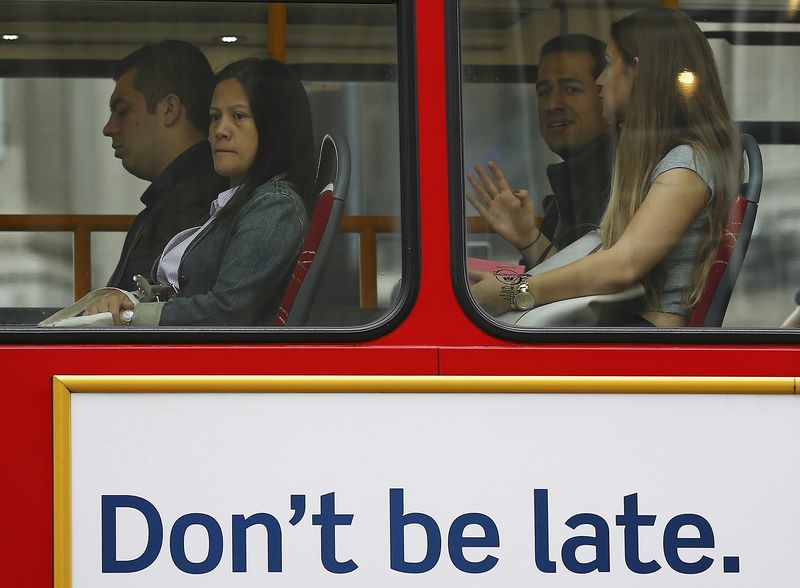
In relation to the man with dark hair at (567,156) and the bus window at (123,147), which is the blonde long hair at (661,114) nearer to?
the man with dark hair at (567,156)

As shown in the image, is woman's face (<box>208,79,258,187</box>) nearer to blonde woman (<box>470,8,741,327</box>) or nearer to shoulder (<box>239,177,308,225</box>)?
shoulder (<box>239,177,308,225</box>)

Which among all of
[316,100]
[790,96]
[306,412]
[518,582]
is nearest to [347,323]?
[306,412]

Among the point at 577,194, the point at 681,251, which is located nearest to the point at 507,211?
the point at 577,194

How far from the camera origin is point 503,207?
2527mm

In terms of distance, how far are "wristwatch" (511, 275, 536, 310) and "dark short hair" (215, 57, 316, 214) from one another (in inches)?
Result: 20.1

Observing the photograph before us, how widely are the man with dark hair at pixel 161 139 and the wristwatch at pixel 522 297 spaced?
0.74m

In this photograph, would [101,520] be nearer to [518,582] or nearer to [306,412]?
[306,412]

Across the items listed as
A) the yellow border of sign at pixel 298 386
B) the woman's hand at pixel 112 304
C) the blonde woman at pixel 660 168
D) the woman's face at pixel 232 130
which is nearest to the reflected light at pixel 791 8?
the blonde woman at pixel 660 168

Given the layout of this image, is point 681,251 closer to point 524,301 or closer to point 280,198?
point 524,301

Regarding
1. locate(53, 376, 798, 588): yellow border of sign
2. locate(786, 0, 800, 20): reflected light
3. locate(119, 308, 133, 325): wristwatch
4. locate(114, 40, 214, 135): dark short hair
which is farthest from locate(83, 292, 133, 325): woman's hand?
locate(786, 0, 800, 20): reflected light

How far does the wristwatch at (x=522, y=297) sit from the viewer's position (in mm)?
2521

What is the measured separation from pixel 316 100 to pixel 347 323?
51 cm

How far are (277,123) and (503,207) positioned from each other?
0.55 m

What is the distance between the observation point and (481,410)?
244cm
